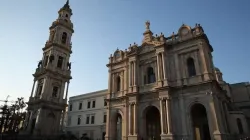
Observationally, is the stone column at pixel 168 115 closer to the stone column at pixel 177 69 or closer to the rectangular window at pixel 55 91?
the stone column at pixel 177 69

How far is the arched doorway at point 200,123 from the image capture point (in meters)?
21.0

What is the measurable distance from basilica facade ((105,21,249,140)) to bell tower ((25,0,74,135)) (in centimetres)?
1263

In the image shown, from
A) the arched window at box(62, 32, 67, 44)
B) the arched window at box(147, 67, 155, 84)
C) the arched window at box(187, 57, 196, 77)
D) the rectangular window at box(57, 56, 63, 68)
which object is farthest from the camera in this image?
the arched window at box(62, 32, 67, 44)

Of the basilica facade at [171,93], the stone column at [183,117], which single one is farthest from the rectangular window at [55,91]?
the stone column at [183,117]

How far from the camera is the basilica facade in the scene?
18.9 meters

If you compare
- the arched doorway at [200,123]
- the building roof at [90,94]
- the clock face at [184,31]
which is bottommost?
the arched doorway at [200,123]

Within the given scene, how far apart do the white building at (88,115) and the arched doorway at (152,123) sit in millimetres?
14263

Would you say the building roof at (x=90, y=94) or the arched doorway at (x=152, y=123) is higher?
the building roof at (x=90, y=94)

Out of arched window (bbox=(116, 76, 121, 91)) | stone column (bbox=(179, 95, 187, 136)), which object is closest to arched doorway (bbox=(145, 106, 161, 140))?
stone column (bbox=(179, 95, 187, 136))

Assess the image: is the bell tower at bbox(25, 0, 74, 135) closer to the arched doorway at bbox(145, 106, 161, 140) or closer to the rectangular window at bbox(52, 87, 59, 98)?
the rectangular window at bbox(52, 87, 59, 98)

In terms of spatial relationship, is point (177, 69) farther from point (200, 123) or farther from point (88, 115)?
point (88, 115)

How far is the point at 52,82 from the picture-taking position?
3394cm

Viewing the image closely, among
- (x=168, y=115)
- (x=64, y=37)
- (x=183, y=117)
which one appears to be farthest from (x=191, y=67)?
(x=64, y=37)

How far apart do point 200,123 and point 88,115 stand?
81.1 feet
